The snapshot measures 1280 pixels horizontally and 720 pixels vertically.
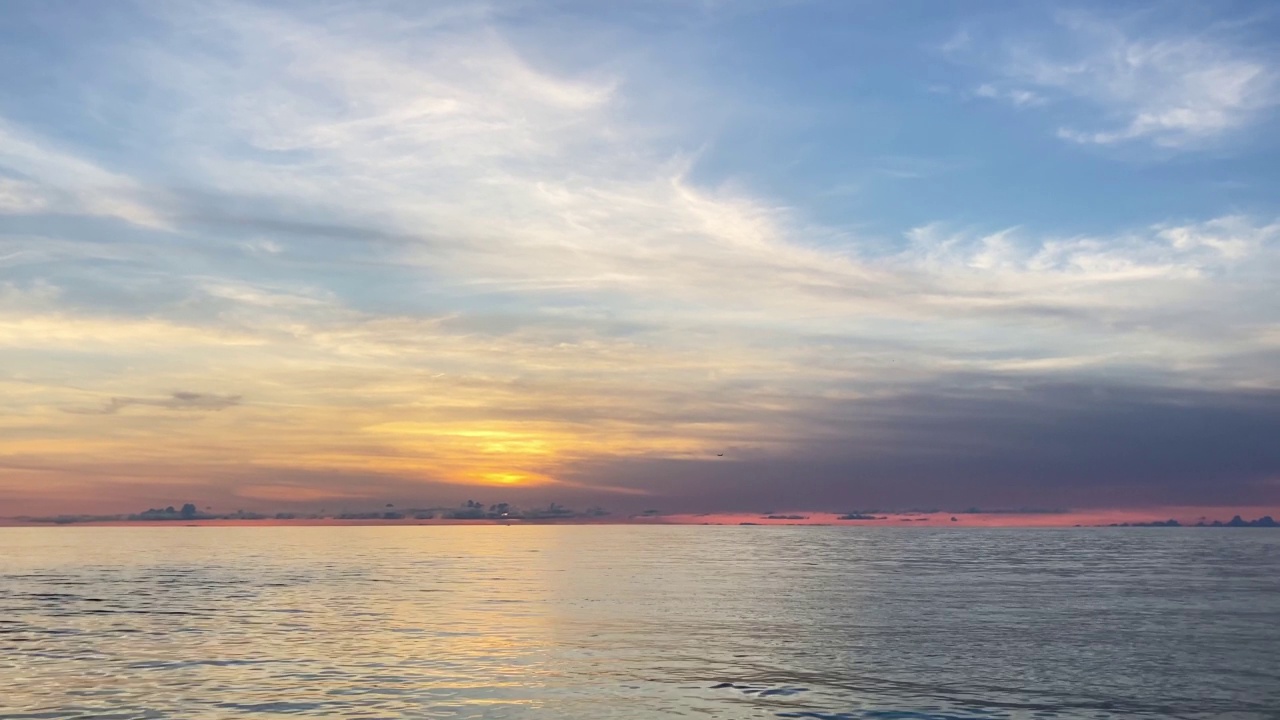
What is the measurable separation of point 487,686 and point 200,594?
46500 mm

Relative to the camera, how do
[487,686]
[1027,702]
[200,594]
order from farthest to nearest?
[200,594], [487,686], [1027,702]

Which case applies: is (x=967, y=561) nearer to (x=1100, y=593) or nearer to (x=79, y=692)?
(x=1100, y=593)

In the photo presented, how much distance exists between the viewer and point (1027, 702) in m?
32.6

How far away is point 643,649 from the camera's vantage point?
43.8 meters

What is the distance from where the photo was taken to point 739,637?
4812 centimetres

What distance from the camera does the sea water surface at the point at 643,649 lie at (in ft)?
105

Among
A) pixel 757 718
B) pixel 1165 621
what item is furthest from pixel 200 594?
pixel 1165 621

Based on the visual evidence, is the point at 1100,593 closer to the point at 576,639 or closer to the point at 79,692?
the point at 576,639

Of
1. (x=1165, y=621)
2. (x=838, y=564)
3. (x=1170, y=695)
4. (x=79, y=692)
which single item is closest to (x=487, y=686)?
(x=79, y=692)

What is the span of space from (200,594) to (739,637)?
43.3 metres

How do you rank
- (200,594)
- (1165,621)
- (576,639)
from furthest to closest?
(200,594)
(1165,621)
(576,639)

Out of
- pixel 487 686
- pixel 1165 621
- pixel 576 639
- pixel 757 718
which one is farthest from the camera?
pixel 1165 621

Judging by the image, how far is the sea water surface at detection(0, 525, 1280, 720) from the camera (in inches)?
1265

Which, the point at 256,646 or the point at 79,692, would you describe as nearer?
the point at 79,692
